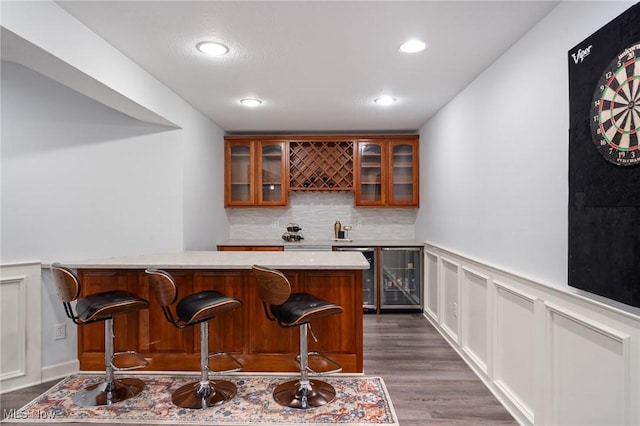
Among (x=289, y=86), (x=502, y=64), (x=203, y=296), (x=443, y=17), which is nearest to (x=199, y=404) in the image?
(x=203, y=296)

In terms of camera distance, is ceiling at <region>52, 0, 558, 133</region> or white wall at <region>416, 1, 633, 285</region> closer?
white wall at <region>416, 1, 633, 285</region>

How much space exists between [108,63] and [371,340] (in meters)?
3.33

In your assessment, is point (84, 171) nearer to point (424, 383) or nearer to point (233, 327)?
point (233, 327)

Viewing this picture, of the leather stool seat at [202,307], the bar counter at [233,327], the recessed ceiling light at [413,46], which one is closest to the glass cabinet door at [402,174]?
the bar counter at [233,327]

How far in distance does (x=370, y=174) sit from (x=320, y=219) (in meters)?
1.00

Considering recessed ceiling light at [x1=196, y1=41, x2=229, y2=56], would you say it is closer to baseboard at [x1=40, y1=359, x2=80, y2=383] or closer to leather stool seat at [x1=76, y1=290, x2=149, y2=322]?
leather stool seat at [x1=76, y1=290, x2=149, y2=322]

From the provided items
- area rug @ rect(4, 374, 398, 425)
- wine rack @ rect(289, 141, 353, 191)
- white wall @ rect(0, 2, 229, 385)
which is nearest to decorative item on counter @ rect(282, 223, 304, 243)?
wine rack @ rect(289, 141, 353, 191)

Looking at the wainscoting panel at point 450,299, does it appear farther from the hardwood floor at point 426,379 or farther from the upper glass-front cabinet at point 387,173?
the upper glass-front cabinet at point 387,173

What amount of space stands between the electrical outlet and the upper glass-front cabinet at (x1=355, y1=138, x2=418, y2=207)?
3.54 m

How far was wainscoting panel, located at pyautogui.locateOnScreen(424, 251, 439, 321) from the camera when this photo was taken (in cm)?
409

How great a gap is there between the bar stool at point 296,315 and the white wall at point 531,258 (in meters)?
1.19

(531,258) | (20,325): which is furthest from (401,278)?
(20,325)

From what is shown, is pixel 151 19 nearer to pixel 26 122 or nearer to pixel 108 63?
pixel 108 63

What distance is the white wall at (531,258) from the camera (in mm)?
1588
